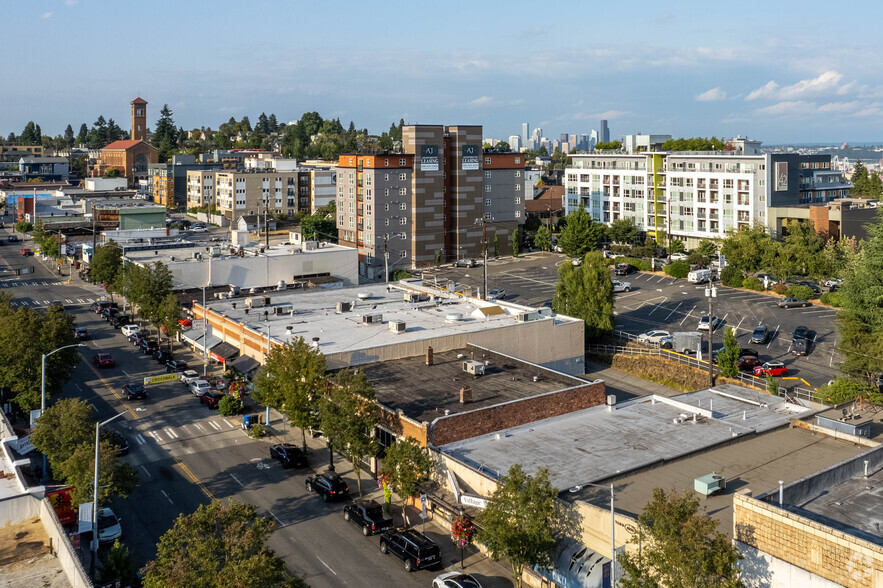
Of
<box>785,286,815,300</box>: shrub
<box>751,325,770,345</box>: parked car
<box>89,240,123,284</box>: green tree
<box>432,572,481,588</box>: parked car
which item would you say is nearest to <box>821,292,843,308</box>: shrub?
<box>785,286,815,300</box>: shrub

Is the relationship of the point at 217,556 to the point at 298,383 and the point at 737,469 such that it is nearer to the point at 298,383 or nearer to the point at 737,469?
the point at 298,383

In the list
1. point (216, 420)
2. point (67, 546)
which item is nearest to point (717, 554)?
point (67, 546)

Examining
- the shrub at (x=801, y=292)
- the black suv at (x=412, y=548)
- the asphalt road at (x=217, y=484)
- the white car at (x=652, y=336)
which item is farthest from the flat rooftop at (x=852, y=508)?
the shrub at (x=801, y=292)

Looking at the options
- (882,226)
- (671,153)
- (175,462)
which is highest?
(671,153)

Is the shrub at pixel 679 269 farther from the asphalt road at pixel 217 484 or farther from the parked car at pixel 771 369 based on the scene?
the asphalt road at pixel 217 484

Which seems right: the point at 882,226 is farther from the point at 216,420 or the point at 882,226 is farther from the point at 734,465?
Result: the point at 216,420

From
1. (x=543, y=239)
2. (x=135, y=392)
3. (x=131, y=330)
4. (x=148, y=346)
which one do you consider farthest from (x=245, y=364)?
(x=543, y=239)
